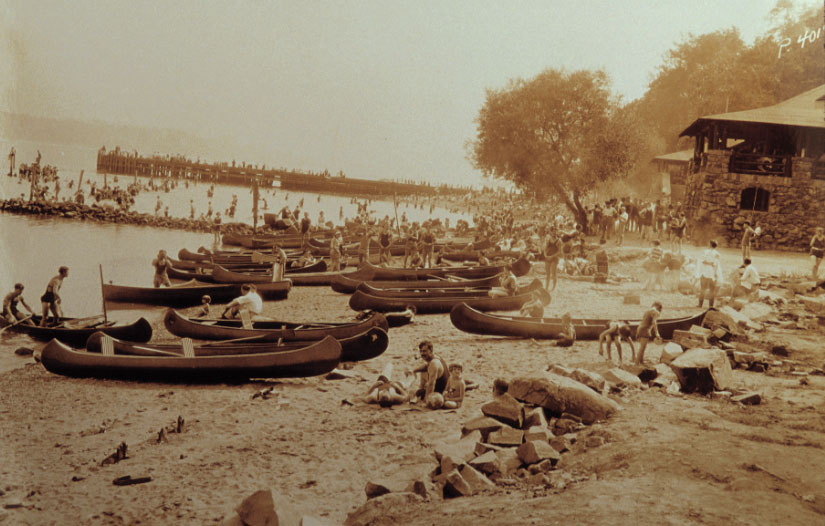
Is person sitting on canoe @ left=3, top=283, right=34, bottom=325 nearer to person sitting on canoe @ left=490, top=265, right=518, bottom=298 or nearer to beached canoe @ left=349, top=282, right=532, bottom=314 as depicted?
beached canoe @ left=349, top=282, right=532, bottom=314

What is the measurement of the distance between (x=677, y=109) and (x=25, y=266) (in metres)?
49.2

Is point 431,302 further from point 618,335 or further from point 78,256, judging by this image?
point 78,256

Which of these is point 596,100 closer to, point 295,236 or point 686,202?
point 686,202

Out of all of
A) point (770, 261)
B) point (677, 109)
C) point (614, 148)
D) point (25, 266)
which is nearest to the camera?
point (770, 261)

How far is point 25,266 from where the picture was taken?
101 feet

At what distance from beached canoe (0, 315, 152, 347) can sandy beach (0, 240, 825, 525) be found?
1838 millimetres

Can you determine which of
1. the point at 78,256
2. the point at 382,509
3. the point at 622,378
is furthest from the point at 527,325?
the point at 78,256

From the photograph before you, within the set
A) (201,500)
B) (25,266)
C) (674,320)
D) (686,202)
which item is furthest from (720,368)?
(25,266)

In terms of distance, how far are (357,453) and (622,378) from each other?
16.1ft

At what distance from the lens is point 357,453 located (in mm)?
9570

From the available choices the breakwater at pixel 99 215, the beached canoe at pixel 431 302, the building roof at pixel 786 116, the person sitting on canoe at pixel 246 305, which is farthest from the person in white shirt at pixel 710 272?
the breakwater at pixel 99 215

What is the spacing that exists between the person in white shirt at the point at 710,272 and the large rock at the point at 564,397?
33.0ft

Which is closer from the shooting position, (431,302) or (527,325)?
(527,325)

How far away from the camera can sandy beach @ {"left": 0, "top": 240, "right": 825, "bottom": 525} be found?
6805 mm
